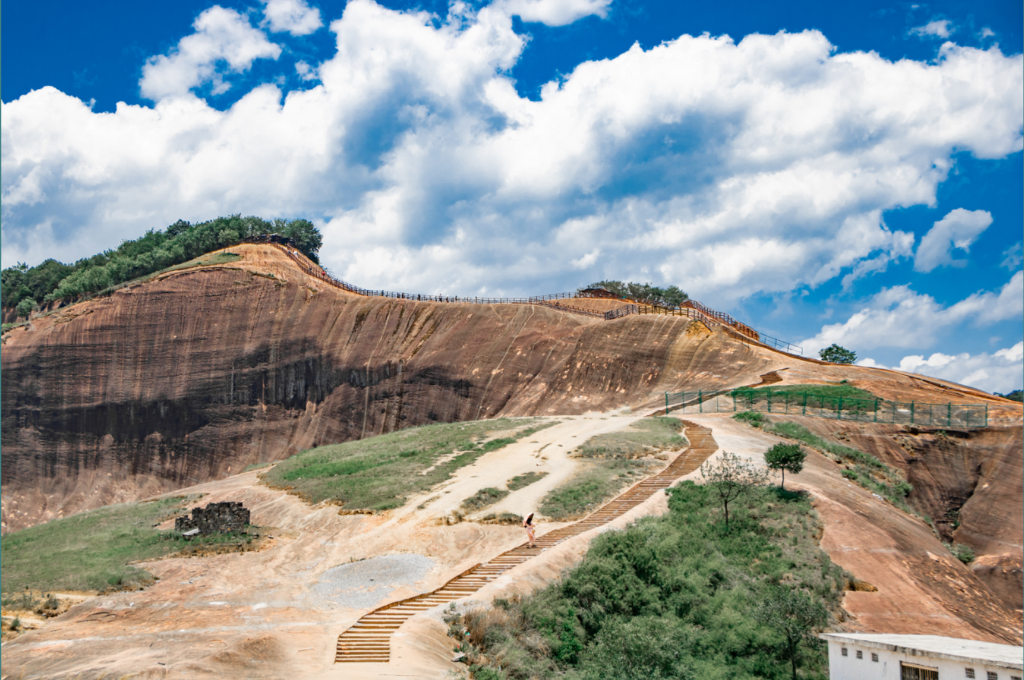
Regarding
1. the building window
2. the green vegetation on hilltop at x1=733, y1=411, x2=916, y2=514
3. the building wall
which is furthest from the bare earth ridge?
the building window

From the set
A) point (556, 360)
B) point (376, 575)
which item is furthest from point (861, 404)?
point (376, 575)

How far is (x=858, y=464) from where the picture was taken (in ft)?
107

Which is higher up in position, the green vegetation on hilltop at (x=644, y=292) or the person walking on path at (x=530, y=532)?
the green vegetation on hilltop at (x=644, y=292)

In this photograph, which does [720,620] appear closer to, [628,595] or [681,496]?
[628,595]

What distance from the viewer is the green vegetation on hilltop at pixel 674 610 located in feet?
53.6

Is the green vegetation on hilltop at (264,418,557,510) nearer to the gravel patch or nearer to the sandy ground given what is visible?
the sandy ground

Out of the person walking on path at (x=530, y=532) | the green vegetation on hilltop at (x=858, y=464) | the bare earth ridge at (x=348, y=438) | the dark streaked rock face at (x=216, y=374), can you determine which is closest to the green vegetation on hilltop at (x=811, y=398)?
the bare earth ridge at (x=348, y=438)

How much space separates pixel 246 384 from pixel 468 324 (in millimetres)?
22915

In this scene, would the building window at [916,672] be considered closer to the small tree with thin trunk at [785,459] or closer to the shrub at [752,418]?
the small tree with thin trunk at [785,459]

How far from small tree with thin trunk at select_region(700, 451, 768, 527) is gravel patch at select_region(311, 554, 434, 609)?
34.8 feet

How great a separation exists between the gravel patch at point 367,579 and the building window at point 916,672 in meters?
12.3

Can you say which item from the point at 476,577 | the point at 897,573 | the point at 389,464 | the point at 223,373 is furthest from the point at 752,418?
the point at 223,373

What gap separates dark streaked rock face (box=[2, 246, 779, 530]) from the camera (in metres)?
62.8

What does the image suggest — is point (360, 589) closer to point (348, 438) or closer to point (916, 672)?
point (916, 672)
